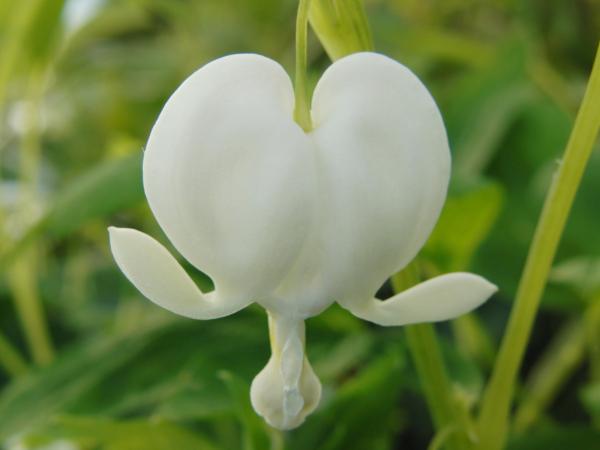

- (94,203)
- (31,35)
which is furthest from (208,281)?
(31,35)

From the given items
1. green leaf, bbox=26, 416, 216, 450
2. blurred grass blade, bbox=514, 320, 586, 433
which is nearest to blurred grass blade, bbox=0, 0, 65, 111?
green leaf, bbox=26, 416, 216, 450

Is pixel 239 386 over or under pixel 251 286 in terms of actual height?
under

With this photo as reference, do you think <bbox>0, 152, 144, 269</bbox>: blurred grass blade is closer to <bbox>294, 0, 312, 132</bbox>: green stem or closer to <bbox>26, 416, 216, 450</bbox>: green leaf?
<bbox>26, 416, 216, 450</bbox>: green leaf

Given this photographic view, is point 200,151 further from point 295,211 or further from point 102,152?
point 102,152

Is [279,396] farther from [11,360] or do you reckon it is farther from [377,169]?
[11,360]

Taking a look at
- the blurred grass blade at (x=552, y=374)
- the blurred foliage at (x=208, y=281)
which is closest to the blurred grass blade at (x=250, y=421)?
the blurred foliage at (x=208, y=281)

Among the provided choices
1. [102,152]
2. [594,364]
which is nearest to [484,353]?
[594,364]
